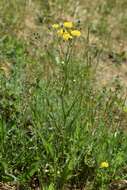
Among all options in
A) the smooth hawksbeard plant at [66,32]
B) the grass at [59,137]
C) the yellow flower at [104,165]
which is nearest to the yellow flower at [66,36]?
the smooth hawksbeard plant at [66,32]

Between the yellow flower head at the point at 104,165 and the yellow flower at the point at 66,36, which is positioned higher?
the yellow flower at the point at 66,36

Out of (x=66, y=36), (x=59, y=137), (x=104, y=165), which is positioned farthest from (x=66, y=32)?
(x=104, y=165)

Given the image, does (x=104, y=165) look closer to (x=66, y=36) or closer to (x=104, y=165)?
(x=104, y=165)

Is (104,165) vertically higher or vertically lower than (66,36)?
lower

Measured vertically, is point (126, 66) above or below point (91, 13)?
below

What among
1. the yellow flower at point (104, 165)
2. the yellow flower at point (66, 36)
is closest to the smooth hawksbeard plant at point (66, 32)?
the yellow flower at point (66, 36)

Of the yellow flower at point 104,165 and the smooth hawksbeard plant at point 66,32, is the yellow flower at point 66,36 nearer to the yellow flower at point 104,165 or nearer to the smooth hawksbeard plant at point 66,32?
the smooth hawksbeard plant at point 66,32

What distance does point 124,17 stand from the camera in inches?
253

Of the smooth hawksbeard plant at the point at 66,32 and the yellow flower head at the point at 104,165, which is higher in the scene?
the smooth hawksbeard plant at the point at 66,32

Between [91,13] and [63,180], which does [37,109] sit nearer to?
[63,180]

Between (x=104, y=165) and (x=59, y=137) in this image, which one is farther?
(x=59, y=137)

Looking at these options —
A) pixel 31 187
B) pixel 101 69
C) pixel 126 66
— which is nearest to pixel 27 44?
pixel 101 69

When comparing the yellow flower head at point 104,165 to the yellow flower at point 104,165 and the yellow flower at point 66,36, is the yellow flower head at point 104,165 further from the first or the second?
the yellow flower at point 66,36

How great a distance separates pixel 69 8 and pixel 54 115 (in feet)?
10.2
